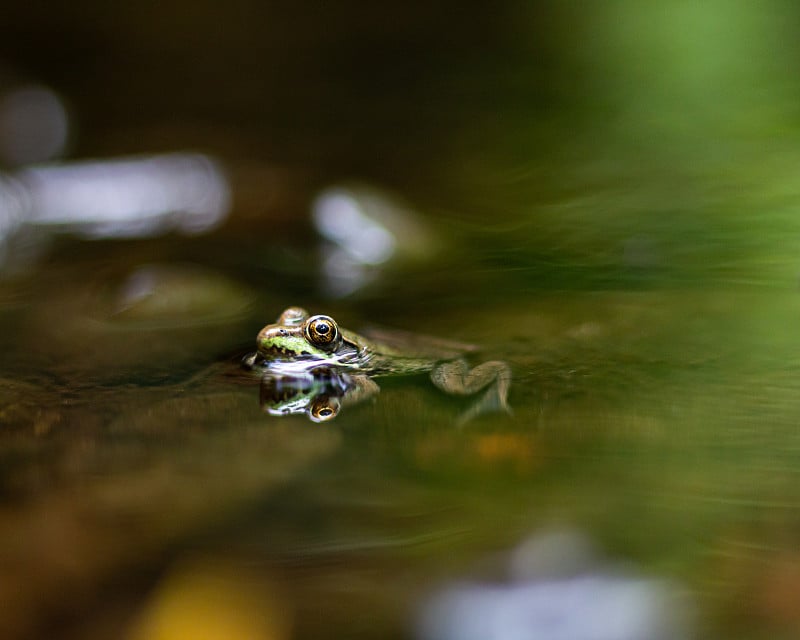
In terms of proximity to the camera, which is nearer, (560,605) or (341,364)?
(560,605)

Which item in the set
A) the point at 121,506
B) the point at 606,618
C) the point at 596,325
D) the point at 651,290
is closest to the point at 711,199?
the point at 651,290

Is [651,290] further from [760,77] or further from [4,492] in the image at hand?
[760,77]

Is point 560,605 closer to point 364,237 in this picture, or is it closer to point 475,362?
point 475,362

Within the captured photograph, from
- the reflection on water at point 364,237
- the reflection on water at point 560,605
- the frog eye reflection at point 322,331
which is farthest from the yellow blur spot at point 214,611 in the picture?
the reflection on water at point 364,237

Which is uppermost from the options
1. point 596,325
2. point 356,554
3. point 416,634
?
point 596,325

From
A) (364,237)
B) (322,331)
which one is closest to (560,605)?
(322,331)

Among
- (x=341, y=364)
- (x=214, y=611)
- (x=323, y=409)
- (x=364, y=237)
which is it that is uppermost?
(x=364, y=237)
